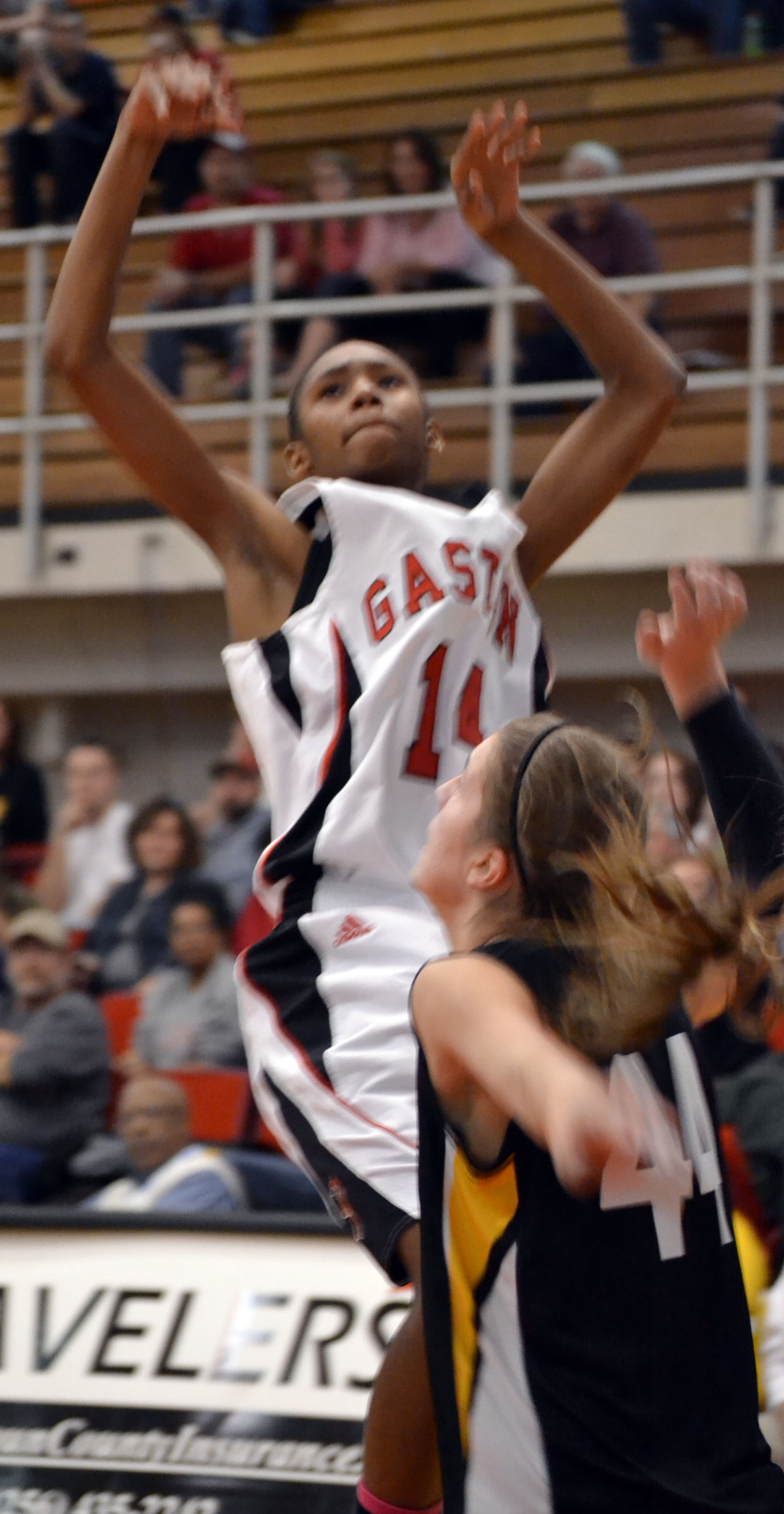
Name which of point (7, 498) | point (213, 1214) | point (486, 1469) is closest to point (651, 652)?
point (486, 1469)

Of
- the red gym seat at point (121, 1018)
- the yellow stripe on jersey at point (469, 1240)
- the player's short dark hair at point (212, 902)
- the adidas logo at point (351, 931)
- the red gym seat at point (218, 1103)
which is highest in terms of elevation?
the yellow stripe on jersey at point (469, 1240)

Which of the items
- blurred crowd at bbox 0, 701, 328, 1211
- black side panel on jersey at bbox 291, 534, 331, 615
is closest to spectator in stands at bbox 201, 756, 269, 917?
blurred crowd at bbox 0, 701, 328, 1211

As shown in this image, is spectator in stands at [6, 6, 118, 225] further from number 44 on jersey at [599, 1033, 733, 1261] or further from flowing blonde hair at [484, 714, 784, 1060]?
number 44 on jersey at [599, 1033, 733, 1261]

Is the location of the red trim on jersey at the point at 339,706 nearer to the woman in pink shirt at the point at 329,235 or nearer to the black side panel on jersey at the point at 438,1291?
the black side panel on jersey at the point at 438,1291

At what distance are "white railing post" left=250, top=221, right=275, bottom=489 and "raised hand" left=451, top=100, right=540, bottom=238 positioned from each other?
5.12m

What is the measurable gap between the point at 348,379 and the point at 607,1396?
1800 millimetres

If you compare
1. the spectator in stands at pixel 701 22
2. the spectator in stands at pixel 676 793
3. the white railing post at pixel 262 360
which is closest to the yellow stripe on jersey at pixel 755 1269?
the spectator in stands at pixel 676 793

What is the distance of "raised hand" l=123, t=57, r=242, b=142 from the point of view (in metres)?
2.97

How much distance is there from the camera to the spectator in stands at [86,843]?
25.6 feet

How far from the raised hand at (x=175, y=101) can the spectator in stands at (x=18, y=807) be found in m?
5.51

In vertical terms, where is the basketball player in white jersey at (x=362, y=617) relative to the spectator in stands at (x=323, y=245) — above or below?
above

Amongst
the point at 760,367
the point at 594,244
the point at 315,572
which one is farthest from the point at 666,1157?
the point at 594,244

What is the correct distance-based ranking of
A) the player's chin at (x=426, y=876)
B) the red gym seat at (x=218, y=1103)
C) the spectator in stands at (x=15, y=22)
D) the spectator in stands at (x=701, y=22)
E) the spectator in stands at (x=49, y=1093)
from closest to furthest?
the player's chin at (x=426, y=876), the spectator in stands at (x=49, y=1093), the red gym seat at (x=218, y=1103), the spectator in stands at (x=701, y=22), the spectator in stands at (x=15, y=22)

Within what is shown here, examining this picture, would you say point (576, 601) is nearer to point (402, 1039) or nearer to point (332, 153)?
point (332, 153)
